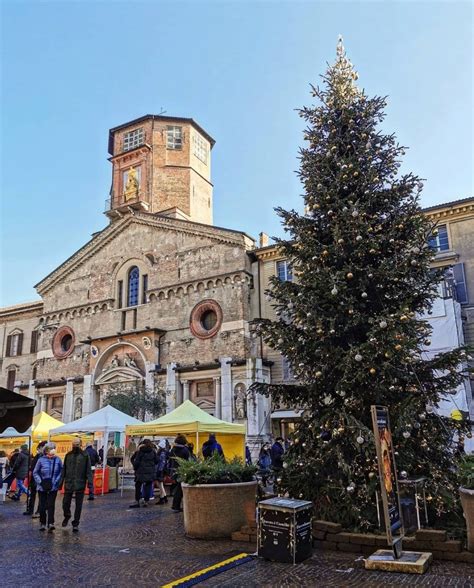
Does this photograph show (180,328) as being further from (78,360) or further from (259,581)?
(259,581)

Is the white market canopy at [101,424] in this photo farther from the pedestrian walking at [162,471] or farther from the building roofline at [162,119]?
the building roofline at [162,119]

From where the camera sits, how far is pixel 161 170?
33906 mm

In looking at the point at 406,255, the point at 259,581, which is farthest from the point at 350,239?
the point at 259,581

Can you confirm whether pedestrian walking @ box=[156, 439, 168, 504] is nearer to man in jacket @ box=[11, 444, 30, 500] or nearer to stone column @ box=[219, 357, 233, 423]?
man in jacket @ box=[11, 444, 30, 500]

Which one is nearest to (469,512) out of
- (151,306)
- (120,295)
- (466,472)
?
(466,472)

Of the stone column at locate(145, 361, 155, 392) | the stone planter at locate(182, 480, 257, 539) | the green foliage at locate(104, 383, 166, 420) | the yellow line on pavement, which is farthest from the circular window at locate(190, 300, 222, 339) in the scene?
the yellow line on pavement

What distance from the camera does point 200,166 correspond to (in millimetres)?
35781

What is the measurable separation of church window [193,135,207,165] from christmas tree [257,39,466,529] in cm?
2527

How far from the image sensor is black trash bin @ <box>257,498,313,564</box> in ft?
22.5

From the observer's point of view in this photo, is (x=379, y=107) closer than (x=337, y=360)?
No

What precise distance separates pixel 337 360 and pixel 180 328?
1890cm

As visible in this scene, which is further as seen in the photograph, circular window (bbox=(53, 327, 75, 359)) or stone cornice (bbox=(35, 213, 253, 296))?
circular window (bbox=(53, 327, 75, 359))

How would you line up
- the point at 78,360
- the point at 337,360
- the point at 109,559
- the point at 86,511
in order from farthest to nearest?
1. the point at 78,360
2. the point at 86,511
3. the point at 337,360
4. the point at 109,559

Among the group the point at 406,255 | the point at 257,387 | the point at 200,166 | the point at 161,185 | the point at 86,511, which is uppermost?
the point at 200,166
